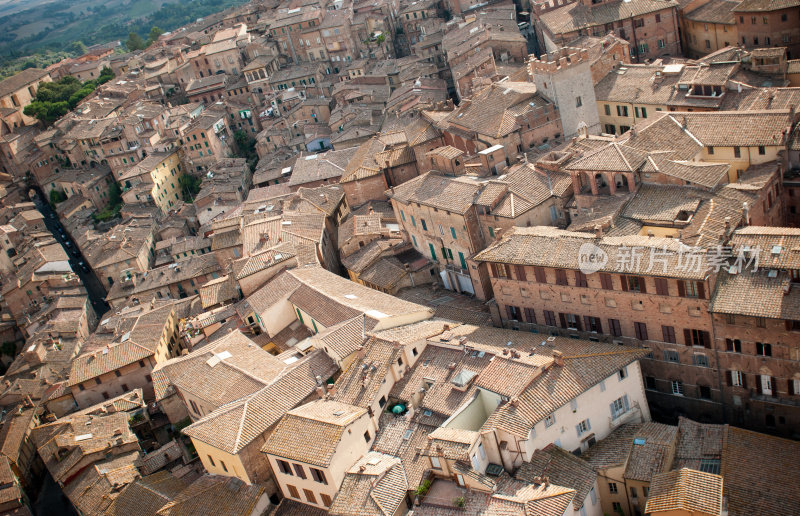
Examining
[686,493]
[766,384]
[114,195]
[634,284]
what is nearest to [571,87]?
[634,284]

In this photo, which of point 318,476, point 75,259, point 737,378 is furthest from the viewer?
point 75,259

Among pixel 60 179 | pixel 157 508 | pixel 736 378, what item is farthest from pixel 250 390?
pixel 60 179

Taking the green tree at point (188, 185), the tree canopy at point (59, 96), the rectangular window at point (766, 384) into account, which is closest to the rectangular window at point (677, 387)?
the rectangular window at point (766, 384)

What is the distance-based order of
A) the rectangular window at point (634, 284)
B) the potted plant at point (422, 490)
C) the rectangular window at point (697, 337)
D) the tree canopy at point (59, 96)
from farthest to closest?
the tree canopy at point (59, 96) < the rectangular window at point (634, 284) < the rectangular window at point (697, 337) < the potted plant at point (422, 490)

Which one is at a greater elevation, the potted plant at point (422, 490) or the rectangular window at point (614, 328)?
the rectangular window at point (614, 328)

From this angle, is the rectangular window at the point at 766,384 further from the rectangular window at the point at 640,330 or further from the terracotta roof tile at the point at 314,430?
the terracotta roof tile at the point at 314,430

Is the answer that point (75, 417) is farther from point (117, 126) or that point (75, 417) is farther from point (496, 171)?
point (117, 126)

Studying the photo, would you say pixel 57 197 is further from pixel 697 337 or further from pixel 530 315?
pixel 697 337
